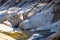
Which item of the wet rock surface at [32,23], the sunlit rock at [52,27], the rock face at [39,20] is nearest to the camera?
the sunlit rock at [52,27]

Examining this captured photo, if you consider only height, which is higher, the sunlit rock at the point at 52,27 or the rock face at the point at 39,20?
the rock face at the point at 39,20

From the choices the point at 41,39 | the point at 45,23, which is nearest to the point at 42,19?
the point at 45,23

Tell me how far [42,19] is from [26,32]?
357 centimetres

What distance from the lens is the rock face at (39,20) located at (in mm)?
24812

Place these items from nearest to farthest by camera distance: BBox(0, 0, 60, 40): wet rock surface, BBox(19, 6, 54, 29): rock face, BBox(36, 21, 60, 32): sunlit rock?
BBox(36, 21, 60, 32): sunlit rock
BBox(0, 0, 60, 40): wet rock surface
BBox(19, 6, 54, 29): rock face

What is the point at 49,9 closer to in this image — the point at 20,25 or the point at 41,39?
the point at 20,25

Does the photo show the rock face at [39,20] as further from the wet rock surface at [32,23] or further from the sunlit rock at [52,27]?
the sunlit rock at [52,27]

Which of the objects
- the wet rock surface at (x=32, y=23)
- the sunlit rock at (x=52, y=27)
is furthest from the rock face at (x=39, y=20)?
the sunlit rock at (x=52, y=27)

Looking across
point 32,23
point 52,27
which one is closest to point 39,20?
point 32,23

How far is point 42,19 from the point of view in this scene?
2561cm

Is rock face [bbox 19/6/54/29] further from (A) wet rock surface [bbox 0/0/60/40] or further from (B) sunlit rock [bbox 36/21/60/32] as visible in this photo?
(B) sunlit rock [bbox 36/21/60/32]

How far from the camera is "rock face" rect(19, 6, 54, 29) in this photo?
2481 centimetres

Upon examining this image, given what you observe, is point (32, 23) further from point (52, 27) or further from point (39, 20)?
point (52, 27)

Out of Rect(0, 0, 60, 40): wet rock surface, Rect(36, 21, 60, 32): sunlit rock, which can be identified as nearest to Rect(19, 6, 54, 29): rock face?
Rect(0, 0, 60, 40): wet rock surface
